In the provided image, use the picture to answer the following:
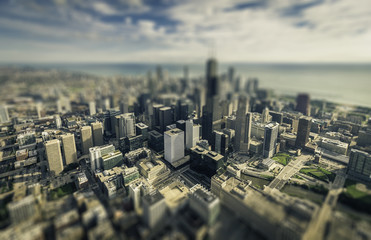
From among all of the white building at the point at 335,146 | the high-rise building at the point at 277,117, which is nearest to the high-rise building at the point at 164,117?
the high-rise building at the point at 277,117

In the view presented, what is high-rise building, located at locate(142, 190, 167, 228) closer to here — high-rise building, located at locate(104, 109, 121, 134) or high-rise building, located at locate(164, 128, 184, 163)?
high-rise building, located at locate(164, 128, 184, 163)

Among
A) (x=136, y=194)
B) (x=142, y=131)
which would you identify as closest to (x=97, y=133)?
(x=142, y=131)

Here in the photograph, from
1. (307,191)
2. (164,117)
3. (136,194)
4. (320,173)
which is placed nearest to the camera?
(136,194)

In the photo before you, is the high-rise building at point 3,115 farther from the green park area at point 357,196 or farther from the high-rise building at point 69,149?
the green park area at point 357,196

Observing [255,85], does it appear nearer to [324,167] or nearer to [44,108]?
Result: [324,167]

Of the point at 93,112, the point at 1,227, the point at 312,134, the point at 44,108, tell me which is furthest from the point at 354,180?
the point at 44,108

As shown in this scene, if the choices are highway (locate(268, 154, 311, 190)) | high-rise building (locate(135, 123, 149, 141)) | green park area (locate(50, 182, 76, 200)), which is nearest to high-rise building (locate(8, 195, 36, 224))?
green park area (locate(50, 182, 76, 200))

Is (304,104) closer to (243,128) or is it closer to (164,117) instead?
(243,128)
